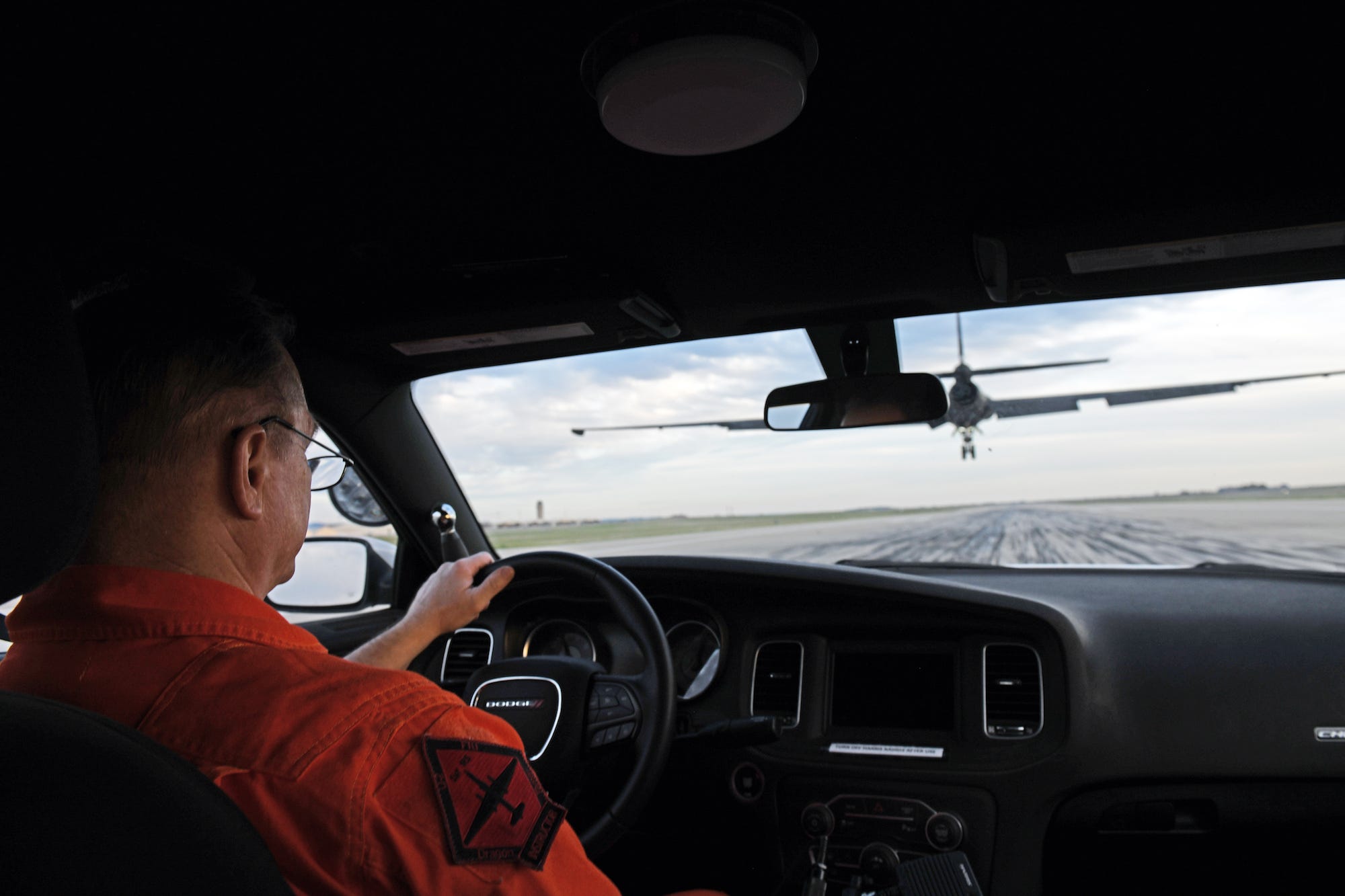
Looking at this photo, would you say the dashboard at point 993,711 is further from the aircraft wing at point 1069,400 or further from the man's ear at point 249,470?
the aircraft wing at point 1069,400

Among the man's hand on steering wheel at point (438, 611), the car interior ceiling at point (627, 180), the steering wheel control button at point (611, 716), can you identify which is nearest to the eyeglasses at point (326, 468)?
the man's hand on steering wheel at point (438, 611)

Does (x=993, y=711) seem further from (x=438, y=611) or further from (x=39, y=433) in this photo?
(x=39, y=433)

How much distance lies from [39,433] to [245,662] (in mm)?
384

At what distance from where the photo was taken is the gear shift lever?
3.90 m

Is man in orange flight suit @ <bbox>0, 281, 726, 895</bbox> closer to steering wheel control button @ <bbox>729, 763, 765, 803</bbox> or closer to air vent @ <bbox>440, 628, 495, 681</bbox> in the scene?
air vent @ <bbox>440, 628, 495, 681</bbox>

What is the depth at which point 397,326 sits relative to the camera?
332 centimetres

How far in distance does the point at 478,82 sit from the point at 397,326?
58.4 inches

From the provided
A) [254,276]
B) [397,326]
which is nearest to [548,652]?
[397,326]

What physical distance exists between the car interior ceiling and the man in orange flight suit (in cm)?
18

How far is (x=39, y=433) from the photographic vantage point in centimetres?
111

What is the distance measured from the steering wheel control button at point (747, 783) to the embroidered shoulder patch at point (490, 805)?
211 cm

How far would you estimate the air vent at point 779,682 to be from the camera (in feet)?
10.7

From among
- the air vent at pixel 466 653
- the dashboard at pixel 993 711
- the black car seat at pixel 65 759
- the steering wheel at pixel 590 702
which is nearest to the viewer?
the black car seat at pixel 65 759

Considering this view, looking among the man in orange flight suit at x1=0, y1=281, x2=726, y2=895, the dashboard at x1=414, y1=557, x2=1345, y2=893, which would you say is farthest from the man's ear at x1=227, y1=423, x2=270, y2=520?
the dashboard at x1=414, y1=557, x2=1345, y2=893
